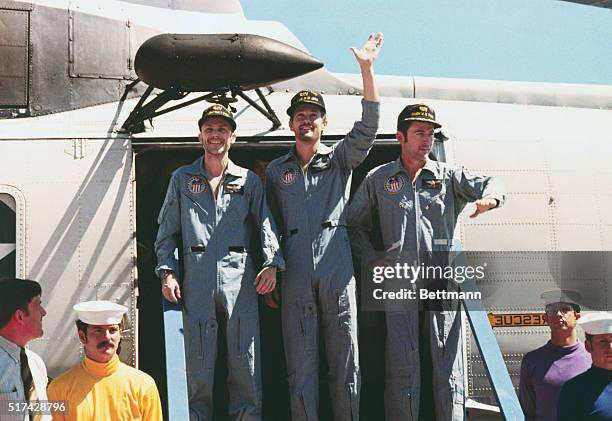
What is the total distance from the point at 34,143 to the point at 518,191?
358 centimetres

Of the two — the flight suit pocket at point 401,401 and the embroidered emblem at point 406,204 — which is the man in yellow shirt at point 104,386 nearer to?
the flight suit pocket at point 401,401

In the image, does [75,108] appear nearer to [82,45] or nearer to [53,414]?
[82,45]

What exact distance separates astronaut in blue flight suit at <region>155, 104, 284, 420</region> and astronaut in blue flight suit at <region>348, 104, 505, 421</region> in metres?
0.68

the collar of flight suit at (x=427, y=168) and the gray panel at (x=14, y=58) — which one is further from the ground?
the gray panel at (x=14, y=58)

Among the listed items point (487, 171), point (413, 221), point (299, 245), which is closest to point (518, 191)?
point (487, 171)

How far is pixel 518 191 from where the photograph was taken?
6598mm

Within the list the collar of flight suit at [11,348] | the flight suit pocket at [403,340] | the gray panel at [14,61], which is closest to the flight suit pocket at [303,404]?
the flight suit pocket at [403,340]

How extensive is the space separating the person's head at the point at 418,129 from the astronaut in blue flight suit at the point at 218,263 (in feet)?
3.14

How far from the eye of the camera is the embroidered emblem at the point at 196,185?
527cm

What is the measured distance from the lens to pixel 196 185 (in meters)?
5.28

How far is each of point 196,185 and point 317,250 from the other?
2.74ft

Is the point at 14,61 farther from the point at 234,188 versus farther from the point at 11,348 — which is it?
the point at 11,348

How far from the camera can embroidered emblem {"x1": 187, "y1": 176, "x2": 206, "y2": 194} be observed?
17.3 ft

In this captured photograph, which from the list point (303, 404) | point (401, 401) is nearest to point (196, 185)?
point (303, 404)
